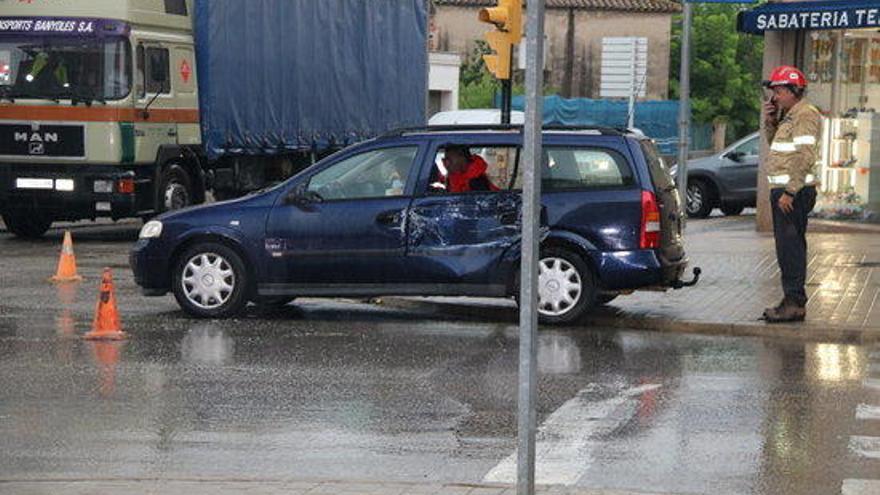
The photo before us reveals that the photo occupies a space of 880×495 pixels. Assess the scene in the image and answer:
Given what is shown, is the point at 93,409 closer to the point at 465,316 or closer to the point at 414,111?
the point at 465,316

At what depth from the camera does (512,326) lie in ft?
48.0

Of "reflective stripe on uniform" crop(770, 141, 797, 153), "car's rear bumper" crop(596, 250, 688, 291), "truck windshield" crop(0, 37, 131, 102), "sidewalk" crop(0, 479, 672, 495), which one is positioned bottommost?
"sidewalk" crop(0, 479, 672, 495)

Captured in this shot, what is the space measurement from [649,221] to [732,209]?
17.8 metres

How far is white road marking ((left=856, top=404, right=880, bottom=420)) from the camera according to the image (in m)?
10.3

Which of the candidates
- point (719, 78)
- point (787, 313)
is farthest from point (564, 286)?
point (719, 78)

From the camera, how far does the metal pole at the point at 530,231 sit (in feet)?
21.5

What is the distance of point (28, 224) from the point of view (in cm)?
2456

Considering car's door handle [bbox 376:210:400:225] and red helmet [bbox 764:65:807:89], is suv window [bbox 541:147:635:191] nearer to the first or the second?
car's door handle [bbox 376:210:400:225]

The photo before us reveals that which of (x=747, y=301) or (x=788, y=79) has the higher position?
(x=788, y=79)

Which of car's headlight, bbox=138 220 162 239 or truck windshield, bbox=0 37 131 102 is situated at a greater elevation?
truck windshield, bbox=0 37 131 102

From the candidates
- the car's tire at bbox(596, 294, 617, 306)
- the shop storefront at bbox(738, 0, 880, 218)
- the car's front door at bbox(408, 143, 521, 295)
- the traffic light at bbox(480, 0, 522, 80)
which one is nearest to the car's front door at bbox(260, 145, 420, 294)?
the car's front door at bbox(408, 143, 521, 295)

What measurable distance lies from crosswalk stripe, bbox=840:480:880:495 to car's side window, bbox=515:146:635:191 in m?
6.03

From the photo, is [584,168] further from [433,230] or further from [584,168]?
[433,230]

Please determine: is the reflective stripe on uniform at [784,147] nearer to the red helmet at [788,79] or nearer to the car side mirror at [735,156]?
the red helmet at [788,79]
